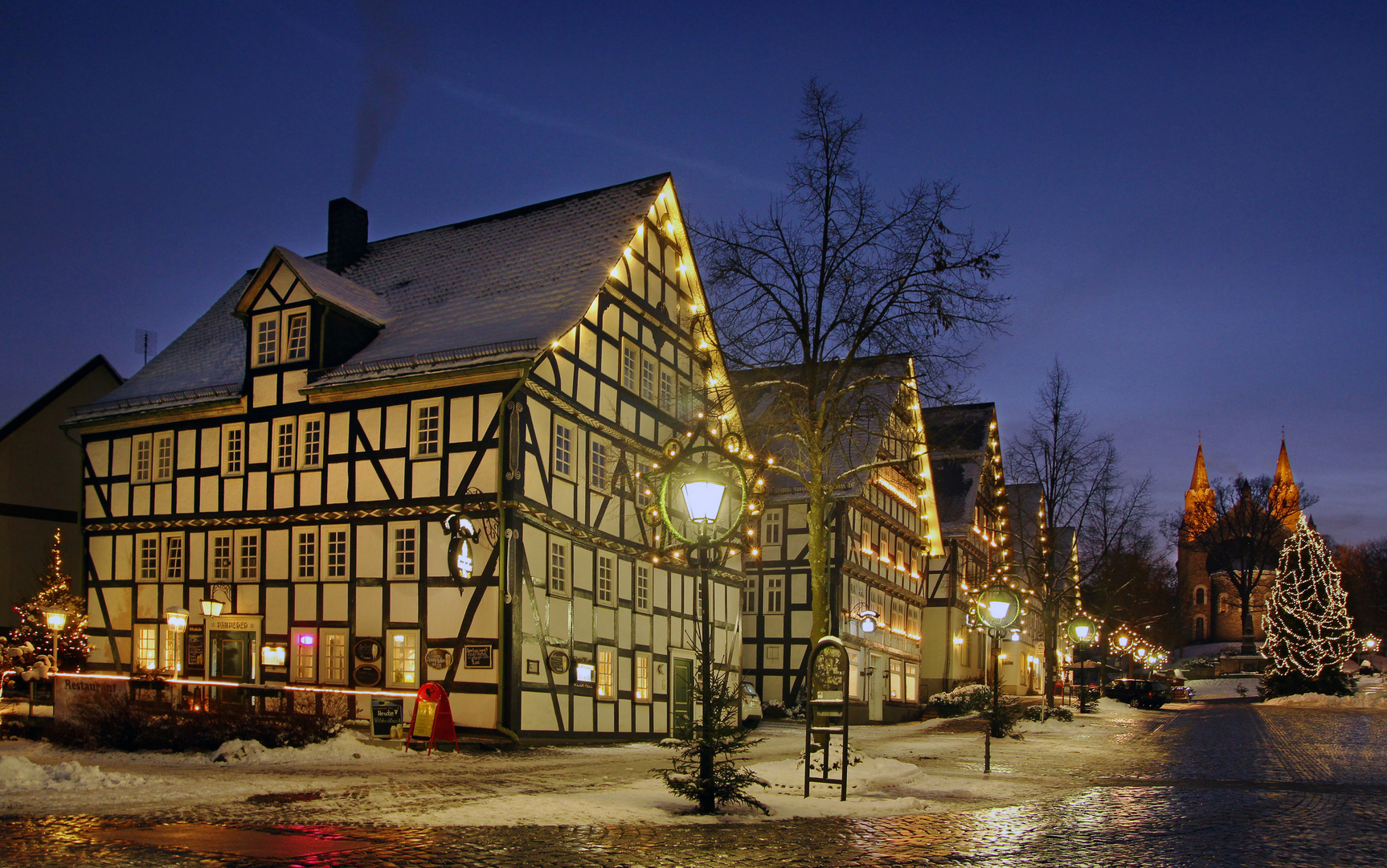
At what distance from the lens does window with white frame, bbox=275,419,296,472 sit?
25734mm

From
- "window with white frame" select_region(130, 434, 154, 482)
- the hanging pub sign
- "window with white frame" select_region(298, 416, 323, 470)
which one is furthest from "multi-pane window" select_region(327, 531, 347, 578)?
"window with white frame" select_region(130, 434, 154, 482)

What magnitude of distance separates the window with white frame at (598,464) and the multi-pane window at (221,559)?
333 inches

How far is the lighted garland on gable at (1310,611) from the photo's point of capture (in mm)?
56188

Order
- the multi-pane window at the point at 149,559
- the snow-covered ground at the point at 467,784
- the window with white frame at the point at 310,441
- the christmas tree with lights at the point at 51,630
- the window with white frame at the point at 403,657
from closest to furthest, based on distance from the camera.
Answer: the snow-covered ground at the point at 467,784 < the window with white frame at the point at 403,657 < the window with white frame at the point at 310,441 < the multi-pane window at the point at 149,559 < the christmas tree with lights at the point at 51,630

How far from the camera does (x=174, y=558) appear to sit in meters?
27.2

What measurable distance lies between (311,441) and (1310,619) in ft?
165

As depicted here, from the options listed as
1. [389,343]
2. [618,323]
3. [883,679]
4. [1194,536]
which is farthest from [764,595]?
[1194,536]

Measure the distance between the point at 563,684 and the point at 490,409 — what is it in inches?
232

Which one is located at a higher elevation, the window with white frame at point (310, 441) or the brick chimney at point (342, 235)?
the brick chimney at point (342, 235)

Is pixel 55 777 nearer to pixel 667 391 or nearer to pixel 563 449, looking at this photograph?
pixel 563 449

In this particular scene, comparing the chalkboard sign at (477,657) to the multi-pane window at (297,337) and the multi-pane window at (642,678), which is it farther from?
the multi-pane window at (297,337)

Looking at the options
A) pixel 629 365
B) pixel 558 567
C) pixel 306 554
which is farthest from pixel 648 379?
pixel 306 554

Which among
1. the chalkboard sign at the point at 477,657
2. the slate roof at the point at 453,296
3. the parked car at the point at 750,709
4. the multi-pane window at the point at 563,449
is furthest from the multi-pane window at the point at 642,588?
the slate roof at the point at 453,296

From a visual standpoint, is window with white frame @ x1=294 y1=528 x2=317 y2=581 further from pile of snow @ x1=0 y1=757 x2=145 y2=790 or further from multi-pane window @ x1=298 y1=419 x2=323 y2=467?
pile of snow @ x1=0 y1=757 x2=145 y2=790
